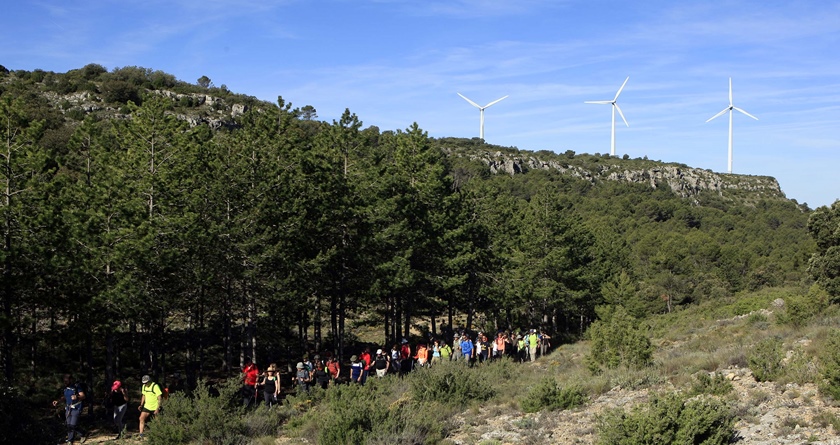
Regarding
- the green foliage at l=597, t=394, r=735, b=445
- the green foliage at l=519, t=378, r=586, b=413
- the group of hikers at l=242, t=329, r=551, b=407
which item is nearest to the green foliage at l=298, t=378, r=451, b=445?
the green foliage at l=519, t=378, r=586, b=413

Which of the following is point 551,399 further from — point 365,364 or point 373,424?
point 365,364

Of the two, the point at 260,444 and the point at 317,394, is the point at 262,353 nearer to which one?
the point at 317,394

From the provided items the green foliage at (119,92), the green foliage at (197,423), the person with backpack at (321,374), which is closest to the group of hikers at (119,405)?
the green foliage at (197,423)

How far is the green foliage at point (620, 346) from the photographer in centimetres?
1741

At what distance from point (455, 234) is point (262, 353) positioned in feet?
34.7

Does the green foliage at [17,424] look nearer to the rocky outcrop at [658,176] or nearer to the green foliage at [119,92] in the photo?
the green foliage at [119,92]

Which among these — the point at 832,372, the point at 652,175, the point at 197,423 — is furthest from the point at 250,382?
the point at 652,175

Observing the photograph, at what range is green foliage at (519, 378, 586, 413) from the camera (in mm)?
12719

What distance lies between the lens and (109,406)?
1582cm

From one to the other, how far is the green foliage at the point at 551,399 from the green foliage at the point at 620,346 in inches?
174

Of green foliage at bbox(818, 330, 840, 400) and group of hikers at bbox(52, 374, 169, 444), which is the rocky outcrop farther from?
green foliage at bbox(818, 330, 840, 400)

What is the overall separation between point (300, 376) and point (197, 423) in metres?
5.70

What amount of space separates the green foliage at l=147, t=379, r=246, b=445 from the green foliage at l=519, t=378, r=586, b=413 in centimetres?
552

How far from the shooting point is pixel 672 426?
889cm
